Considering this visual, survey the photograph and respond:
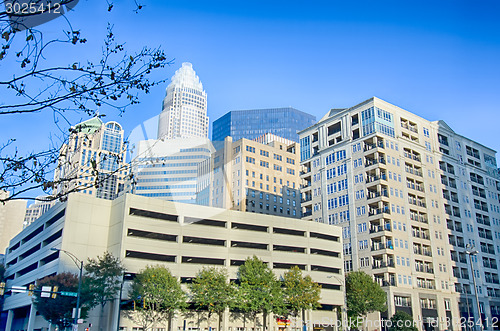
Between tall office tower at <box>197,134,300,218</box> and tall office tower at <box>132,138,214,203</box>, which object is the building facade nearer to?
tall office tower at <box>132,138,214,203</box>

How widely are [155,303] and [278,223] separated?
27190mm

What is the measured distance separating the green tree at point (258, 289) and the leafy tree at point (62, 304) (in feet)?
75.2

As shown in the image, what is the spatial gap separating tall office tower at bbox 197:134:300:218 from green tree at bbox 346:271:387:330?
44601 millimetres

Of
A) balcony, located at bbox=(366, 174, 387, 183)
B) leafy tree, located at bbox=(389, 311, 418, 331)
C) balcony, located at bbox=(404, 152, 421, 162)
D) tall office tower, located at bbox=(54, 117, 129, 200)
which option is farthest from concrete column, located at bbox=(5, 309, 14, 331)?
tall office tower, located at bbox=(54, 117, 129, 200)

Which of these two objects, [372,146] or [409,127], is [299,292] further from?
[409,127]

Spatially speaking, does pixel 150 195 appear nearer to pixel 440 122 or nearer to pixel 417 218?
pixel 417 218

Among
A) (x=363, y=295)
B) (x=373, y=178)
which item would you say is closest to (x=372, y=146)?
(x=373, y=178)

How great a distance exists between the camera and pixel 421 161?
290 ft

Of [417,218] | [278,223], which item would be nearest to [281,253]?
A: [278,223]

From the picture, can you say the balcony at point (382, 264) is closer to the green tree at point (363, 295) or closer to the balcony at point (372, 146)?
the green tree at point (363, 295)

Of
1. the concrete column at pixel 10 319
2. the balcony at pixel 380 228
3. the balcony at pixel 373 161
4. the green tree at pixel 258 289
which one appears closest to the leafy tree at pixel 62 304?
the green tree at pixel 258 289

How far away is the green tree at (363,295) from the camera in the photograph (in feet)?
228

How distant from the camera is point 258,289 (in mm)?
66438

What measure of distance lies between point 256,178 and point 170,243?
5473cm
